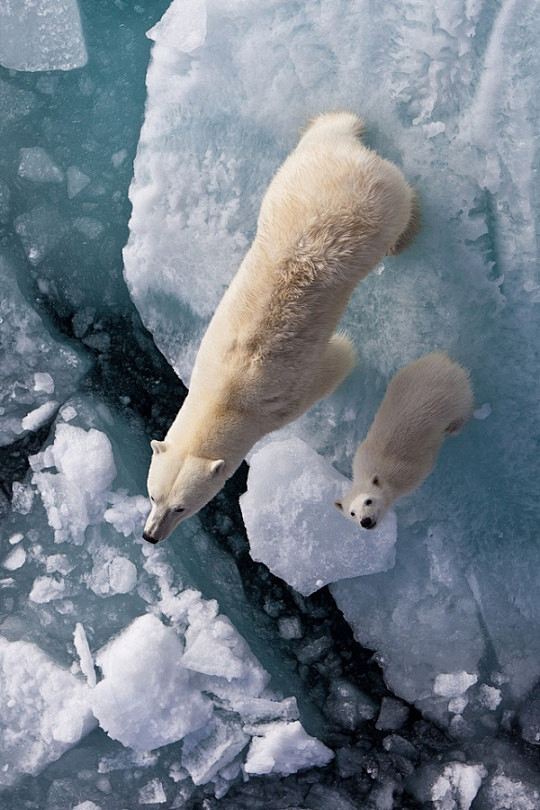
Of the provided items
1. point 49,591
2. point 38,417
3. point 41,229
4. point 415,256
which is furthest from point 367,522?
point 41,229

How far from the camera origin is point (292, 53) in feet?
10.8

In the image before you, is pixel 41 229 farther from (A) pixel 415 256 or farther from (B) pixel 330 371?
(A) pixel 415 256

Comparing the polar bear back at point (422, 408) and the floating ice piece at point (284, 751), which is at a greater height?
the polar bear back at point (422, 408)

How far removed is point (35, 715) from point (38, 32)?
3.00 meters

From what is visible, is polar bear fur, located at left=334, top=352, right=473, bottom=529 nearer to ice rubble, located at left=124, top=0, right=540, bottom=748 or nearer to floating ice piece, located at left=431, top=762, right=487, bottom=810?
ice rubble, located at left=124, top=0, right=540, bottom=748

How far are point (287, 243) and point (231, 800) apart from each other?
7.73ft

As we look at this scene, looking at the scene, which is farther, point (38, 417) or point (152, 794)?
point (38, 417)

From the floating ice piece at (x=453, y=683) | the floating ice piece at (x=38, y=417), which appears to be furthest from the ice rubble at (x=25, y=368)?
the floating ice piece at (x=453, y=683)

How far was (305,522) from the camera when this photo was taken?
3.42 metres

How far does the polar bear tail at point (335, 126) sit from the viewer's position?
3047 millimetres

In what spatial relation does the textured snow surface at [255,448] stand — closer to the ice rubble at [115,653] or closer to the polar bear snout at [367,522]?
the ice rubble at [115,653]

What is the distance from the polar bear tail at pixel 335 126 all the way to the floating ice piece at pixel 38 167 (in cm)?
121

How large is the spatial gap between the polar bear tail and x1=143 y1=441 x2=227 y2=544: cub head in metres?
1.33

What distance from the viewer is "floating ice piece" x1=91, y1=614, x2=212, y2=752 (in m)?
3.27
